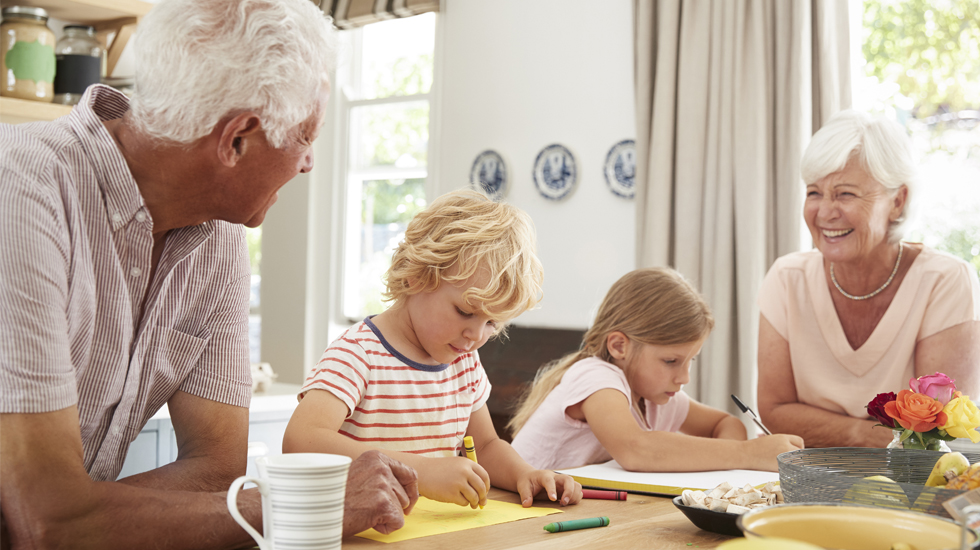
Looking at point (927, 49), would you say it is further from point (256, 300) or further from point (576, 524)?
point (256, 300)

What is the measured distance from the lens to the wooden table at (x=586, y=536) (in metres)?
0.96

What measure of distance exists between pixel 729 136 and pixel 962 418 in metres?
2.23

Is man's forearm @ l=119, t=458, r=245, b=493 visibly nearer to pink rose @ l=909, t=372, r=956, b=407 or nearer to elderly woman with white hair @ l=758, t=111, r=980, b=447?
pink rose @ l=909, t=372, r=956, b=407

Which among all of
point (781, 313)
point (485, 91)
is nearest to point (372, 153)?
point (485, 91)

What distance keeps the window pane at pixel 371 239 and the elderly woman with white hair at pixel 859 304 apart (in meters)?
3.08

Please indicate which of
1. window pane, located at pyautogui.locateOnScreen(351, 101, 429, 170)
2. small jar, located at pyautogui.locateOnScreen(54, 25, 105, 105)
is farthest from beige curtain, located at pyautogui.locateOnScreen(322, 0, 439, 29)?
small jar, located at pyautogui.locateOnScreen(54, 25, 105, 105)

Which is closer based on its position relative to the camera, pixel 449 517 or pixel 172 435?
pixel 449 517

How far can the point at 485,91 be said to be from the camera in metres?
4.49

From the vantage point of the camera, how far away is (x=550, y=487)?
1.25 metres

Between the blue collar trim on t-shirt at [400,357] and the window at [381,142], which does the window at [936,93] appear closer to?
the blue collar trim on t-shirt at [400,357]

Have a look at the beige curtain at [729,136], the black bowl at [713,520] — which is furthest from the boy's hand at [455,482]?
the beige curtain at [729,136]

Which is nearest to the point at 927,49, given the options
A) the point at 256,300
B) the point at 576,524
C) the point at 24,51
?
the point at 576,524

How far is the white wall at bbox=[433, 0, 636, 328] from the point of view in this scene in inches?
158

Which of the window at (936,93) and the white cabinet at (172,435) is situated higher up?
the window at (936,93)
